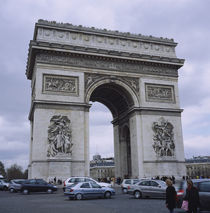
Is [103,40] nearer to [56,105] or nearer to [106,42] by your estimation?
[106,42]

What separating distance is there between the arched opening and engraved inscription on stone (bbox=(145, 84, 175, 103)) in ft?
7.84

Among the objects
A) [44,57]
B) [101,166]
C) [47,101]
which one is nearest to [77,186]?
[47,101]

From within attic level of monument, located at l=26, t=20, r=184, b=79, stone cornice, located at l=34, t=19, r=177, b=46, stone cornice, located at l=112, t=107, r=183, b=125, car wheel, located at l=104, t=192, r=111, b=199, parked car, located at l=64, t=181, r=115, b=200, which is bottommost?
car wheel, located at l=104, t=192, r=111, b=199

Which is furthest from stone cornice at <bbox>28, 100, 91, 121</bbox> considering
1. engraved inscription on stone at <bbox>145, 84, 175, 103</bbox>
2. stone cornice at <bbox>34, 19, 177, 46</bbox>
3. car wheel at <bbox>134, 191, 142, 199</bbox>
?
car wheel at <bbox>134, 191, 142, 199</bbox>

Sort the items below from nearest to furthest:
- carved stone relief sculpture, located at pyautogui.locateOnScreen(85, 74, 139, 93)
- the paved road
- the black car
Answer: the paved road, the black car, carved stone relief sculpture, located at pyautogui.locateOnScreen(85, 74, 139, 93)

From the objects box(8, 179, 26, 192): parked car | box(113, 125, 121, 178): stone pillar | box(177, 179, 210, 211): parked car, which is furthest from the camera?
box(113, 125, 121, 178): stone pillar

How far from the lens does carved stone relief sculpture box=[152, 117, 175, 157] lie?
101 ft

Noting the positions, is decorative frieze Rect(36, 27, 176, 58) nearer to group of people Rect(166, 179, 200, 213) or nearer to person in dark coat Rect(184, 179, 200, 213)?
group of people Rect(166, 179, 200, 213)

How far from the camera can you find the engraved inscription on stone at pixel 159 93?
32844 millimetres

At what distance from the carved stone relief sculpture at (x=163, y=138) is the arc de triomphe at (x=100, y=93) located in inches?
4.2

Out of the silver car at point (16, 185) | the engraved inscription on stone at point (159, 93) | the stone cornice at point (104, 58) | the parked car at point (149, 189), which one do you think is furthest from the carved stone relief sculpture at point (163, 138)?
the silver car at point (16, 185)

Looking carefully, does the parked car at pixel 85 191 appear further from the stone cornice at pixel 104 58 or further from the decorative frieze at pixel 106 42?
the decorative frieze at pixel 106 42

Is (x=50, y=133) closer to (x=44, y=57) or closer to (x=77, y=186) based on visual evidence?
(x=44, y=57)

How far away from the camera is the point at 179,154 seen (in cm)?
3161
